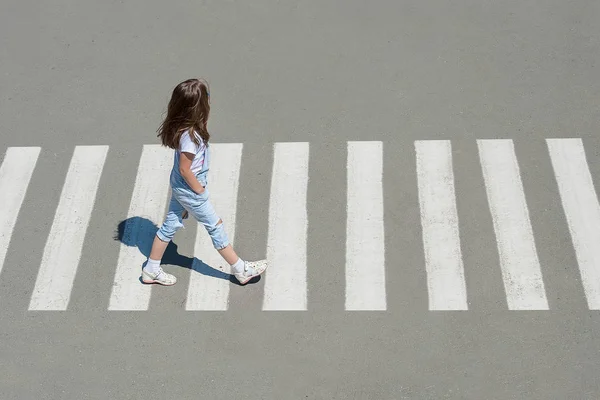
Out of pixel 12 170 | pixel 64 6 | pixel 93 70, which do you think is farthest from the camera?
pixel 64 6

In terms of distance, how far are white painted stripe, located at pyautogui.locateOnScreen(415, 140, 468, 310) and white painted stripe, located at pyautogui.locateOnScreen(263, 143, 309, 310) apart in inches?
49.6

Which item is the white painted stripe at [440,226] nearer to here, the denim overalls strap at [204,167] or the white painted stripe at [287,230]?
the white painted stripe at [287,230]

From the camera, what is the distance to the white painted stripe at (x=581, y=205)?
8.94 metres

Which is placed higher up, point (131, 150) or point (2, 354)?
point (131, 150)

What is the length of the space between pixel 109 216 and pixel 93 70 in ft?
9.18

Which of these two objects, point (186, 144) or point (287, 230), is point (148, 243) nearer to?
point (287, 230)

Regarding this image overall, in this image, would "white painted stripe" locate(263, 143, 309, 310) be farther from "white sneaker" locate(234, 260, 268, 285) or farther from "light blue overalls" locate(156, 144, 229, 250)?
"light blue overalls" locate(156, 144, 229, 250)

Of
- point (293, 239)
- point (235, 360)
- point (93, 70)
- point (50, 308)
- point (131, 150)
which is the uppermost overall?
point (93, 70)

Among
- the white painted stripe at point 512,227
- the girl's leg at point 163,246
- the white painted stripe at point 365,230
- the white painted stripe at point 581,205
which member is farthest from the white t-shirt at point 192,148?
the white painted stripe at point 581,205

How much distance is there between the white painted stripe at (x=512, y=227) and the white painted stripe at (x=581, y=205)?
430 millimetres

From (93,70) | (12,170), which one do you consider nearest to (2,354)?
(12,170)

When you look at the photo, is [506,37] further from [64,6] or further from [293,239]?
[64,6]

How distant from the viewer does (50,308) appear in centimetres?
891

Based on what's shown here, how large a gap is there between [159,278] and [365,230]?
218 cm
